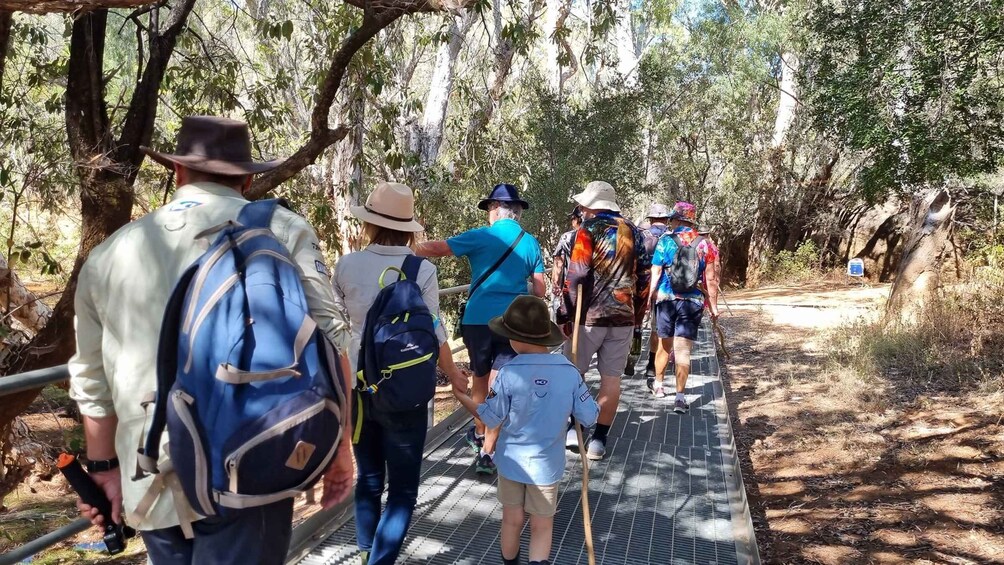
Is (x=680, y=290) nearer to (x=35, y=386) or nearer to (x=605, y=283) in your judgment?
(x=605, y=283)

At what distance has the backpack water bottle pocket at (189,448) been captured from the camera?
158 centimetres

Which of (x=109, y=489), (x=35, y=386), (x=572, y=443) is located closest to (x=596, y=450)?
(x=572, y=443)

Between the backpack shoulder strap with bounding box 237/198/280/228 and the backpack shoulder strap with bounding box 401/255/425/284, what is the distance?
127 cm

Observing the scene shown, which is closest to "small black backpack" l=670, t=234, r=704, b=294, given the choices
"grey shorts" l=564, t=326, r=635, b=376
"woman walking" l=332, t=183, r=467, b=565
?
"grey shorts" l=564, t=326, r=635, b=376

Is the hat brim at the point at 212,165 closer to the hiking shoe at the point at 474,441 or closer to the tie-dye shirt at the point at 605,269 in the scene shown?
the hiking shoe at the point at 474,441

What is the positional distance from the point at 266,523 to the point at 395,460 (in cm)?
130

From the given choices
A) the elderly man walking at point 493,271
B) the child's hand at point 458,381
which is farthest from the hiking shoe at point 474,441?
the child's hand at point 458,381

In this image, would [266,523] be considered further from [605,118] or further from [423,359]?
[605,118]

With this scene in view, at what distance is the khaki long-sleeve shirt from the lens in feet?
5.56

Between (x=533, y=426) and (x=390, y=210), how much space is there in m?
1.04

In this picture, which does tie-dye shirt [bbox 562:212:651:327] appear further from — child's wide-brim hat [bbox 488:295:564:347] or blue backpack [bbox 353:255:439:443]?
blue backpack [bbox 353:255:439:443]

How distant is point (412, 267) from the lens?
310cm

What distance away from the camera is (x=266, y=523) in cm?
174

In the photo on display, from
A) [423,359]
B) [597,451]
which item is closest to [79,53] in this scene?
[423,359]
